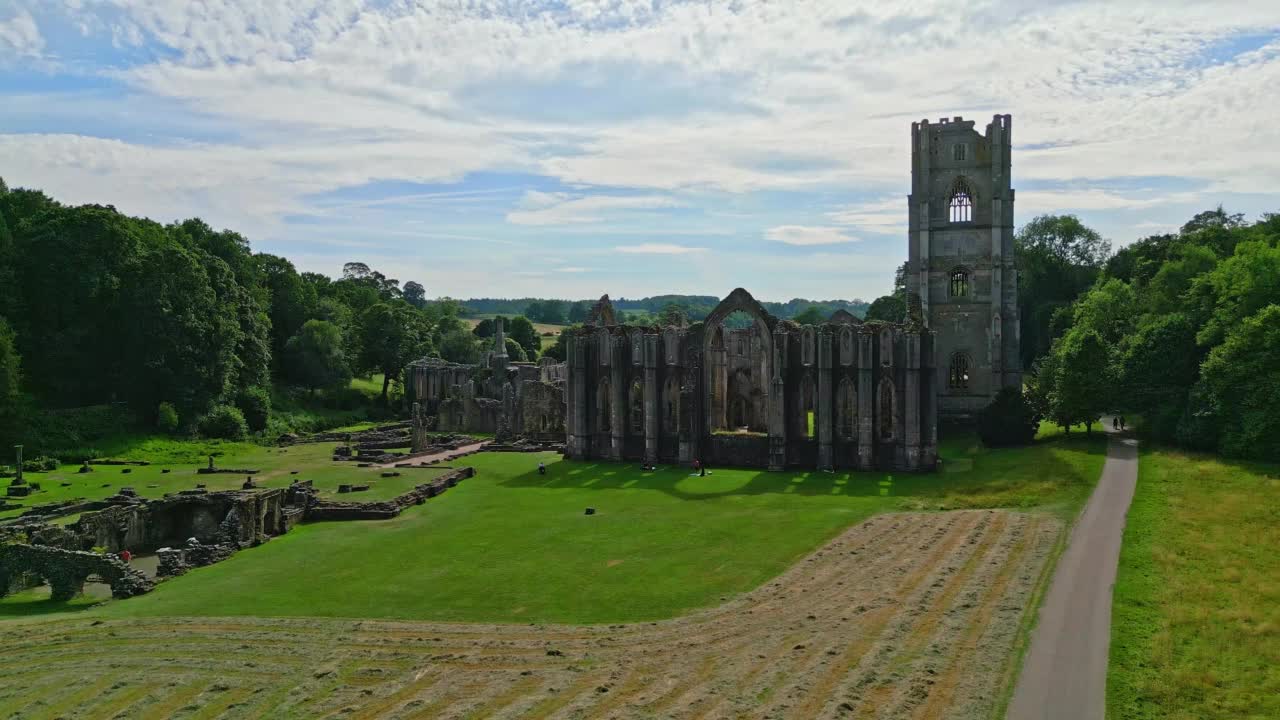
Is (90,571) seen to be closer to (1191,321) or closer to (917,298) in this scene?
(917,298)

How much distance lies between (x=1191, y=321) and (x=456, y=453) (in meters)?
44.7

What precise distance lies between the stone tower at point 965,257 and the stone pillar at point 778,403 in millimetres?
12925

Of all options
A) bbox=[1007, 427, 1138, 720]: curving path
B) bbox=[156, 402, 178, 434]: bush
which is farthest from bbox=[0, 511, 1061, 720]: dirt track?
bbox=[156, 402, 178, 434]: bush

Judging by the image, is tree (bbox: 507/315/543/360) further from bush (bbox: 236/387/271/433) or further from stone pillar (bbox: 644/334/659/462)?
stone pillar (bbox: 644/334/659/462)

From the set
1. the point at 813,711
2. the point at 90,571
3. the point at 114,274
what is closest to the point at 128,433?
the point at 114,274

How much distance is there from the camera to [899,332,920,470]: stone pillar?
1908 inches

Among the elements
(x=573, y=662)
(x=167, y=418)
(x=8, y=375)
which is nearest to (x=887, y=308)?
(x=167, y=418)

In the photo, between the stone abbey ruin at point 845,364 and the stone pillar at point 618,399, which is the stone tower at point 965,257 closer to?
the stone abbey ruin at point 845,364

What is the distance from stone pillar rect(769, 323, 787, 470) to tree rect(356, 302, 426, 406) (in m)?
50.3

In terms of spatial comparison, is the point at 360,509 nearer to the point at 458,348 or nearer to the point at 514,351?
the point at 458,348

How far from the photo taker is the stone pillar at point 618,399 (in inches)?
2174

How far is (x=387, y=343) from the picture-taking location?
9212cm

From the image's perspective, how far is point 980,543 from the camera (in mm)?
32344

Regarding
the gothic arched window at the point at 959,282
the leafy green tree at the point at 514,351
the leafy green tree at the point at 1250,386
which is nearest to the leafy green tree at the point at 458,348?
the leafy green tree at the point at 514,351
